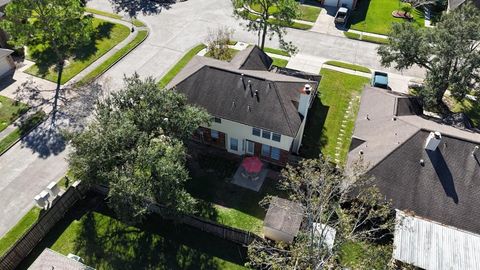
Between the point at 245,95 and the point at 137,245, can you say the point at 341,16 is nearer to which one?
the point at 245,95

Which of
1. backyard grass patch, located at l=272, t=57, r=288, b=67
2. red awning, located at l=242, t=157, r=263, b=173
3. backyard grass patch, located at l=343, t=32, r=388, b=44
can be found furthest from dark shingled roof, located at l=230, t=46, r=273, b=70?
backyard grass patch, located at l=343, t=32, r=388, b=44

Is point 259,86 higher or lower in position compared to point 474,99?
higher

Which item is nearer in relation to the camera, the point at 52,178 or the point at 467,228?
the point at 467,228

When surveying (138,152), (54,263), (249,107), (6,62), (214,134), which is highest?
(138,152)

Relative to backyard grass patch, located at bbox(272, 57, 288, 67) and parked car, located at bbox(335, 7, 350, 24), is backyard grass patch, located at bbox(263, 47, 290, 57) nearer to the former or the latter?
backyard grass patch, located at bbox(272, 57, 288, 67)

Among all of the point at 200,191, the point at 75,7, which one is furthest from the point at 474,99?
the point at 75,7

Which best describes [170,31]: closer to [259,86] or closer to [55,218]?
[259,86]

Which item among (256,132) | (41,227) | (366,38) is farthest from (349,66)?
(41,227)
